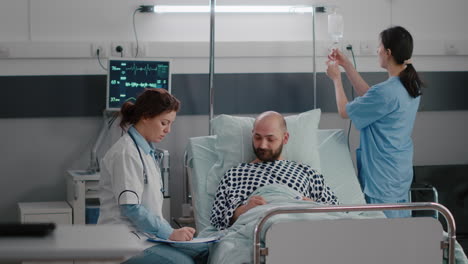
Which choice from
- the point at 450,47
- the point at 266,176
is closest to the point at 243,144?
the point at 266,176

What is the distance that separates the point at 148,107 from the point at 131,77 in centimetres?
158

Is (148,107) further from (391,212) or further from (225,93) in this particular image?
(225,93)

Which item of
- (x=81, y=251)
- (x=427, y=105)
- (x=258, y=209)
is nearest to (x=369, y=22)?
(x=427, y=105)

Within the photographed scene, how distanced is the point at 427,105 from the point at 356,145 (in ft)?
2.00

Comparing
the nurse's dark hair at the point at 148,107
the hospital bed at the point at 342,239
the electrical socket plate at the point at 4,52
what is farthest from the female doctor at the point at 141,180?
the electrical socket plate at the point at 4,52

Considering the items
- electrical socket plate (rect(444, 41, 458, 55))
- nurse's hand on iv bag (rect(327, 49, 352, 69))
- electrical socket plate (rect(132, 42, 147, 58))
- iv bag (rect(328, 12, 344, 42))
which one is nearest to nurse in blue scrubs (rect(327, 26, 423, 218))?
nurse's hand on iv bag (rect(327, 49, 352, 69))

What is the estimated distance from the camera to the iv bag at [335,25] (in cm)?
452

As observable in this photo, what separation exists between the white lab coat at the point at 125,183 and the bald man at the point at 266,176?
58 cm

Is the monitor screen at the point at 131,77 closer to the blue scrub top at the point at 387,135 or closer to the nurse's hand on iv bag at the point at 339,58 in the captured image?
the nurse's hand on iv bag at the point at 339,58

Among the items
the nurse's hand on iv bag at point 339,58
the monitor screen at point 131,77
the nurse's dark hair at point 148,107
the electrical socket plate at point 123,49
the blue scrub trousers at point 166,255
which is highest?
the electrical socket plate at point 123,49

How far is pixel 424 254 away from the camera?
247 cm

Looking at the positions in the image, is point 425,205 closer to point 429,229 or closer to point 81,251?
point 429,229

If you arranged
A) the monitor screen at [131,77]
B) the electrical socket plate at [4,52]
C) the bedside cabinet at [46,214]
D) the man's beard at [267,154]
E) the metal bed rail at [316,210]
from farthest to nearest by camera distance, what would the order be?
the electrical socket plate at [4,52] → the monitor screen at [131,77] → the bedside cabinet at [46,214] → the man's beard at [267,154] → the metal bed rail at [316,210]

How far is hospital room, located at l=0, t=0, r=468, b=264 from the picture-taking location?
140 inches
